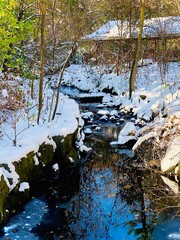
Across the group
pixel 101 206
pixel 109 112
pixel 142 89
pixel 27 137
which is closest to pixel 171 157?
pixel 101 206

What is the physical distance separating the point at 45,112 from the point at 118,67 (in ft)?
38.7

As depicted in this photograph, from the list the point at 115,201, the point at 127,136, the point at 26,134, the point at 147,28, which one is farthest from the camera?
the point at 147,28

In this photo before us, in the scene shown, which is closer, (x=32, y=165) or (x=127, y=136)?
(x=32, y=165)

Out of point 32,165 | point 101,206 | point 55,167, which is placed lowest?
point 101,206

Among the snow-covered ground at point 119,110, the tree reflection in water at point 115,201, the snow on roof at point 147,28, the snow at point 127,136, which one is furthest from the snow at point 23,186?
the snow on roof at point 147,28

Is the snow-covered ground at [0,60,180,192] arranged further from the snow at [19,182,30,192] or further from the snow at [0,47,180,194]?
the snow at [19,182,30,192]

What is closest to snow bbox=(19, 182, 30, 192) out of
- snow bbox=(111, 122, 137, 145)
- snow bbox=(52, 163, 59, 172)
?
snow bbox=(52, 163, 59, 172)

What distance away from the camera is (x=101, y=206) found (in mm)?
8141

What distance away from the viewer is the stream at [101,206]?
6.91 m

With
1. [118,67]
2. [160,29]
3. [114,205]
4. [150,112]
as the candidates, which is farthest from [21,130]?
[160,29]

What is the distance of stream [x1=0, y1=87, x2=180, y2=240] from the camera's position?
691cm

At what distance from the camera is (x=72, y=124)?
11086 millimetres

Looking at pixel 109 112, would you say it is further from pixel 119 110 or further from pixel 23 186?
pixel 23 186

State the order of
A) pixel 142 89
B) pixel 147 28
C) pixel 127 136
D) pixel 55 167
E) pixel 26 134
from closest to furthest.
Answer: pixel 26 134 < pixel 55 167 < pixel 127 136 < pixel 142 89 < pixel 147 28
